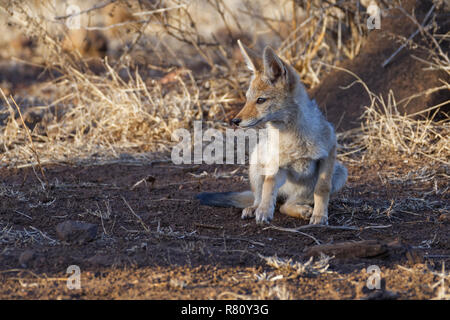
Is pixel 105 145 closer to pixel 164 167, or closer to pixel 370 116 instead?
pixel 164 167

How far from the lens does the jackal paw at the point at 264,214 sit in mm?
4227

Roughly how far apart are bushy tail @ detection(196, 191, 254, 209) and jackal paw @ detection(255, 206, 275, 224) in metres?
0.46

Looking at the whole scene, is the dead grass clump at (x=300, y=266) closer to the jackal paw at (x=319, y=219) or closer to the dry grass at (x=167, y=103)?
the jackal paw at (x=319, y=219)

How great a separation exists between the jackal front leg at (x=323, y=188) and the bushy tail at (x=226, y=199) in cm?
63

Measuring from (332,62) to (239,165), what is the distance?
8.96 feet

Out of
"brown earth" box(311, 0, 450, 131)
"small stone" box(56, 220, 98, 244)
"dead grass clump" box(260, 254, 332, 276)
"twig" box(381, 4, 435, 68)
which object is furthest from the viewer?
"brown earth" box(311, 0, 450, 131)

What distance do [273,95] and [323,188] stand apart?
2.60ft

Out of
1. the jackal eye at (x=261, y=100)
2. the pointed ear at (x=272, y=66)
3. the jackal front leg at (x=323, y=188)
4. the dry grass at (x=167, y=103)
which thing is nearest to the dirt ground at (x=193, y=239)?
the jackal front leg at (x=323, y=188)

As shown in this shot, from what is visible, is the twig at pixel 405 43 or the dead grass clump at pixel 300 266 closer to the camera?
the dead grass clump at pixel 300 266

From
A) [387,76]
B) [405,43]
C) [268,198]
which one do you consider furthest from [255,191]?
[387,76]

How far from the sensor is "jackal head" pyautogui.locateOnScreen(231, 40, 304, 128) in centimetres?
426
